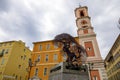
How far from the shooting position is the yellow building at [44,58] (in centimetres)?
1995

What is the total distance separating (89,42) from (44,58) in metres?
9.86

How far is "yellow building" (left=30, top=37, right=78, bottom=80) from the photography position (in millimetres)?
19953

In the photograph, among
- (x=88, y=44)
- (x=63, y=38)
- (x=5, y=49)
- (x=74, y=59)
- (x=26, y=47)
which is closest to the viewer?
Result: (x=74, y=59)

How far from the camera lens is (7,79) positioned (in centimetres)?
2220

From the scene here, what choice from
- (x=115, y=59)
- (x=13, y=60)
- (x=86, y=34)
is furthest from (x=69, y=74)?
(x=115, y=59)

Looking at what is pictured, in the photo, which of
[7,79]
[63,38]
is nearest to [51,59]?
[7,79]

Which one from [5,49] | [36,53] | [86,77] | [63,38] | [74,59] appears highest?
[5,49]

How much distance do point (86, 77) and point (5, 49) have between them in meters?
26.7

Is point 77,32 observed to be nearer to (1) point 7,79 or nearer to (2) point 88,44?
(2) point 88,44

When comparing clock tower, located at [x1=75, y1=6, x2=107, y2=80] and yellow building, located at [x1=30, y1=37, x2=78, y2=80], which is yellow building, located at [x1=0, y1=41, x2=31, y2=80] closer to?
yellow building, located at [x1=30, y1=37, x2=78, y2=80]

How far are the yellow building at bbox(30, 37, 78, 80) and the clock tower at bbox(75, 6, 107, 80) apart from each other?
531cm

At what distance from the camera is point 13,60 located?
25.1 meters

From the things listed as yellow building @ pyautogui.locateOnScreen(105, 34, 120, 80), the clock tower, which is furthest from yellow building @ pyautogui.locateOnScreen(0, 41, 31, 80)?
yellow building @ pyautogui.locateOnScreen(105, 34, 120, 80)

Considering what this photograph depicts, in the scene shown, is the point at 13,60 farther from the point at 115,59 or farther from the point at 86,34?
the point at 115,59
